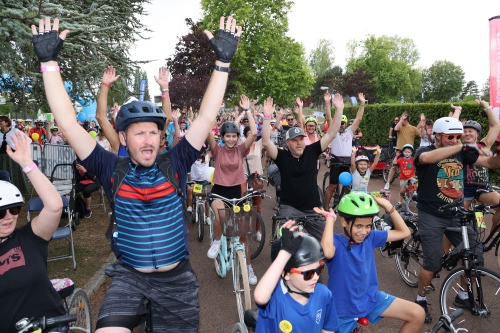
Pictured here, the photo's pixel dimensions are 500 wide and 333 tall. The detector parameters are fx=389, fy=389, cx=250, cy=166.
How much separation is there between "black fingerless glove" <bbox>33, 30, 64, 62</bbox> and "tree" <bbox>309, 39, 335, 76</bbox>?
9106 cm

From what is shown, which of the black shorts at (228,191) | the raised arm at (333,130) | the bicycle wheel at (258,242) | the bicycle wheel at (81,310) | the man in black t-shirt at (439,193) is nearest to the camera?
the bicycle wheel at (81,310)

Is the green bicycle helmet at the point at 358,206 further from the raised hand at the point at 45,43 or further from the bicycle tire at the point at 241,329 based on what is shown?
the raised hand at the point at 45,43

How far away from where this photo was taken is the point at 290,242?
2438mm

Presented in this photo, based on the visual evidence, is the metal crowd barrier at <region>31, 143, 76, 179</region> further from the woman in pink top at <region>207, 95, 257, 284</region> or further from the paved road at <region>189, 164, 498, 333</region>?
the woman in pink top at <region>207, 95, 257, 284</region>

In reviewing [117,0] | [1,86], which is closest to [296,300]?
[117,0]

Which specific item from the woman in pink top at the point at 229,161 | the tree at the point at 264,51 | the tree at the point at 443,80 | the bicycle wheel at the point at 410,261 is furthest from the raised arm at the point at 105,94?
the tree at the point at 443,80

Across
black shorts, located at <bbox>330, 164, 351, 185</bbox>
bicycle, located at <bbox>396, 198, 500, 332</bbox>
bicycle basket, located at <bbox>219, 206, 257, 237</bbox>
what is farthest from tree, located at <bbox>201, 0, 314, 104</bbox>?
bicycle, located at <bbox>396, 198, 500, 332</bbox>

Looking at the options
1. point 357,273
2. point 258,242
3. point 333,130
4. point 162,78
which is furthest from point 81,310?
point 333,130

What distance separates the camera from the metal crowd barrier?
32.2 ft

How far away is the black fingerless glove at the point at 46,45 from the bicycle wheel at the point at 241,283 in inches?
113

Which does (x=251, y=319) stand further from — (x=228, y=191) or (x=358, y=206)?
(x=228, y=191)

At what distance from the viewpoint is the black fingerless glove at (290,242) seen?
2.42m

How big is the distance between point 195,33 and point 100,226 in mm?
24543

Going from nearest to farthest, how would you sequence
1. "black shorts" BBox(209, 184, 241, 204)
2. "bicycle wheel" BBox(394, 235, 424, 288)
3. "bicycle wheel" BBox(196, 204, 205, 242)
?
"bicycle wheel" BBox(394, 235, 424, 288), "black shorts" BBox(209, 184, 241, 204), "bicycle wheel" BBox(196, 204, 205, 242)
